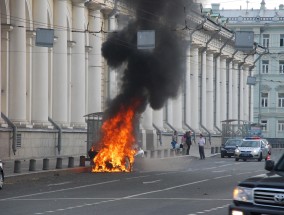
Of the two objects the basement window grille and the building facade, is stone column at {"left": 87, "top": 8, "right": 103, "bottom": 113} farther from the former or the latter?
the building facade

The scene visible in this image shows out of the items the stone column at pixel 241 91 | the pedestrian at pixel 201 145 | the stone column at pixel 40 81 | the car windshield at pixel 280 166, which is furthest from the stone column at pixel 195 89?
the car windshield at pixel 280 166

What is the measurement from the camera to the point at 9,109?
47.3m

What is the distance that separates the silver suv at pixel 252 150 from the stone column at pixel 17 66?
46.5 ft

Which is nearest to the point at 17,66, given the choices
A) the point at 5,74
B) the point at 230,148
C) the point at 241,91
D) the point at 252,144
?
the point at 5,74

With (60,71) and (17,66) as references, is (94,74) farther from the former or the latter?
(17,66)

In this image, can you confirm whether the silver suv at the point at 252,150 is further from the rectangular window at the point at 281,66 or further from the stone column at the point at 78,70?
the rectangular window at the point at 281,66

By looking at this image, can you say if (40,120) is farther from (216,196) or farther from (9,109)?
(216,196)

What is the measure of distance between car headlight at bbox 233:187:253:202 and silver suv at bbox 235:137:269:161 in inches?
1637

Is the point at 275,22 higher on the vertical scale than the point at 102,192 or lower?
higher

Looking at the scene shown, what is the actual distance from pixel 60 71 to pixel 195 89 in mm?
28201

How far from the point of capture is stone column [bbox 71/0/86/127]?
181 ft

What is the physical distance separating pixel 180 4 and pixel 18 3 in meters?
12.5

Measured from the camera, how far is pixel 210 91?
84.1 m

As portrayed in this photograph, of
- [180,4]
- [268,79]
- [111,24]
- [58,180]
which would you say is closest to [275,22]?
[268,79]
